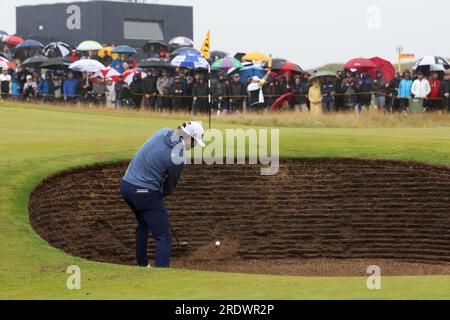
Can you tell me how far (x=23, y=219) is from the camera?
53.5ft

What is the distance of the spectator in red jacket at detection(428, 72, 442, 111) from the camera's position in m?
35.8

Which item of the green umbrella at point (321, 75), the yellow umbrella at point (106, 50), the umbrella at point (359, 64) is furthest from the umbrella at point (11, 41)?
the green umbrella at point (321, 75)

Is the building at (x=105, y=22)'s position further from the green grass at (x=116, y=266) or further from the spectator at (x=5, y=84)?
the green grass at (x=116, y=266)

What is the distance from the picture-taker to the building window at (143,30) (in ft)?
217

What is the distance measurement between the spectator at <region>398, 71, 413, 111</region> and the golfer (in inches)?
854

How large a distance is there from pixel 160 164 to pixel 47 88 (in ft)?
87.0

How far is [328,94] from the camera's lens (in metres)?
37.7

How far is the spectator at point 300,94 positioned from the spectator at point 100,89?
23.8 ft

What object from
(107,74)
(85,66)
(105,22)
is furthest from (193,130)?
(105,22)

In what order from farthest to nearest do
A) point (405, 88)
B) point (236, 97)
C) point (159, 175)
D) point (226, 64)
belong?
point (226, 64) → point (236, 97) → point (405, 88) → point (159, 175)

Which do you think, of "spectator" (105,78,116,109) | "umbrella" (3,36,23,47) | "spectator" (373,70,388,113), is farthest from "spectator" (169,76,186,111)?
"umbrella" (3,36,23,47)

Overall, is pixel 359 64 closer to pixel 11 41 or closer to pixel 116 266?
pixel 11 41

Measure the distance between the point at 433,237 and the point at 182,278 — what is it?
7.17m

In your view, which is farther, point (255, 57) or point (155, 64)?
point (255, 57)
